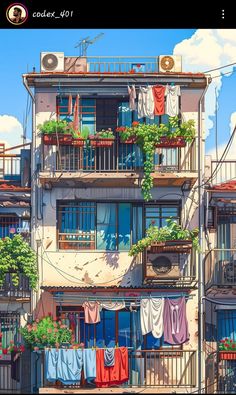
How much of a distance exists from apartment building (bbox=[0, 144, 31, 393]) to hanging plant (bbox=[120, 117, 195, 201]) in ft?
13.1

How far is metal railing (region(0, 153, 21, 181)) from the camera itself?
34875 millimetres

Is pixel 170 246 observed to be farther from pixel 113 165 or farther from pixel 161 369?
pixel 161 369

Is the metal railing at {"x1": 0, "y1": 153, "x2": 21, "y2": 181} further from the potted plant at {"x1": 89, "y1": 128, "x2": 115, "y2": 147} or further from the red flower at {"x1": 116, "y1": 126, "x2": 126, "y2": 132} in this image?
the red flower at {"x1": 116, "y1": 126, "x2": 126, "y2": 132}

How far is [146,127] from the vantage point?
107ft

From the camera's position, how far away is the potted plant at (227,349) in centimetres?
3198

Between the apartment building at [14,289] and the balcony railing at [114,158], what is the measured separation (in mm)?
1345

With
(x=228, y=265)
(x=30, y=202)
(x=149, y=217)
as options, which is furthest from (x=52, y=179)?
→ (x=228, y=265)

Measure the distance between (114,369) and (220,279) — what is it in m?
4.51

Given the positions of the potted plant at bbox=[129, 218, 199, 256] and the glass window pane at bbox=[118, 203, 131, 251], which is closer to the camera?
the potted plant at bbox=[129, 218, 199, 256]

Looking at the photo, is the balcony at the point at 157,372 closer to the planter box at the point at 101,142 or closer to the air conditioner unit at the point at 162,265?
the air conditioner unit at the point at 162,265

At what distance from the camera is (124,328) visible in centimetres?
3312
